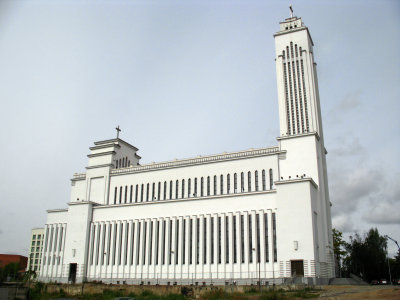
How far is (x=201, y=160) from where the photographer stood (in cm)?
5866

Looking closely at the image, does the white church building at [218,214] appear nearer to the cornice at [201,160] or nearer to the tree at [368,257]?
the cornice at [201,160]

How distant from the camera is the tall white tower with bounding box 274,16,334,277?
158 feet

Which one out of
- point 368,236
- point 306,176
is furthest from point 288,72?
point 368,236

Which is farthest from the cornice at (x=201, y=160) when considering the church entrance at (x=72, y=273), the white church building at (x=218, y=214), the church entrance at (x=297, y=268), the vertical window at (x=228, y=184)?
the church entrance at (x=72, y=273)

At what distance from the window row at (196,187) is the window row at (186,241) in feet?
17.8

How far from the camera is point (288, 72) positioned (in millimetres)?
57844

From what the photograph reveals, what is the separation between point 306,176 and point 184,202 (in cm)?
1674

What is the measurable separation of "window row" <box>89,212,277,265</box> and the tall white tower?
200 inches

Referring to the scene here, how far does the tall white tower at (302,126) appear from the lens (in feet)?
158

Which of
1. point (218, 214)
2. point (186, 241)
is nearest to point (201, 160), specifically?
point (218, 214)

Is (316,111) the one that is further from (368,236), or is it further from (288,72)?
(368,236)

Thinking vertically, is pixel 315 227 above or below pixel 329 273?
above

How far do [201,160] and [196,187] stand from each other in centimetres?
410

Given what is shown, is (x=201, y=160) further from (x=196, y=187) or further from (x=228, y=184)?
(x=228, y=184)
